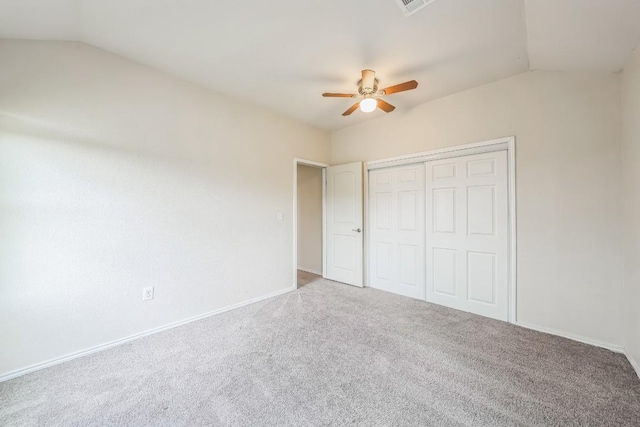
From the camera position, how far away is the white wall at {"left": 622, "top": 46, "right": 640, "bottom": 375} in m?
1.76

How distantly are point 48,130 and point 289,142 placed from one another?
8.05ft

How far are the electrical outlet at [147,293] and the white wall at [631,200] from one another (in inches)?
158

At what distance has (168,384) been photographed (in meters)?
1.67

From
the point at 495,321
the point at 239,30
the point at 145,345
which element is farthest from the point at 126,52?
the point at 495,321

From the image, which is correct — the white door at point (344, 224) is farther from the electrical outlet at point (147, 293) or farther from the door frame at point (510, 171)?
the electrical outlet at point (147, 293)

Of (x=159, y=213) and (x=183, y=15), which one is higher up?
(x=183, y=15)

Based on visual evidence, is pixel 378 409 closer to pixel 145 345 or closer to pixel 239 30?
pixel 145 345

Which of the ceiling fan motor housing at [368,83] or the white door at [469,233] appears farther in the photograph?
the white door at [469,233]

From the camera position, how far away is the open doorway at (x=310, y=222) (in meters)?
4.45

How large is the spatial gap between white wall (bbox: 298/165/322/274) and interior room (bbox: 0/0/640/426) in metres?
1.43

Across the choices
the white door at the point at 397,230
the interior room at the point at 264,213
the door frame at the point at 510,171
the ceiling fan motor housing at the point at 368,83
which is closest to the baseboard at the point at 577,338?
the interior room at the point at 264,213

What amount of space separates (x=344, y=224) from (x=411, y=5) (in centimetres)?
Result: 285

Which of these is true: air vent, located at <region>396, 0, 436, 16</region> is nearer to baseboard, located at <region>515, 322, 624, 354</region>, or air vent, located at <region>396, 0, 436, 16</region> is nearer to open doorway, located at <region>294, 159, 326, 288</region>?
open doorway, located at <region>294, 159, 326, 288</region>

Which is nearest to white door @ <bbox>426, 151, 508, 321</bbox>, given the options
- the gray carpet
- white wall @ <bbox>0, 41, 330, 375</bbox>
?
the gray carpet
